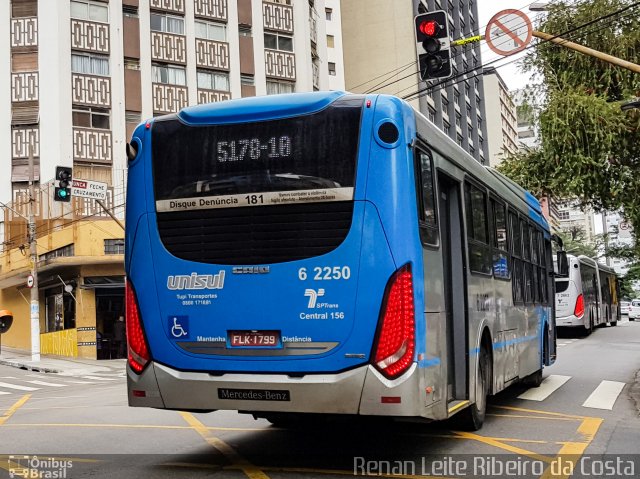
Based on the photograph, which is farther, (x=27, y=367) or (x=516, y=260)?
(x=27, y=367)

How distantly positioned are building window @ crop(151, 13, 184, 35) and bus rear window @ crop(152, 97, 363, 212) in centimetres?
3470

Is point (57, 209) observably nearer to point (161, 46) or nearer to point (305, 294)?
point (161, 46)

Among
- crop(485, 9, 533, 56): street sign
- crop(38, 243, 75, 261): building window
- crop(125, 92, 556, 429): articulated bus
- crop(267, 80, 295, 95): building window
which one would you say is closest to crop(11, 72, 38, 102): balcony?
crop(38, 243, 75, 261): building window

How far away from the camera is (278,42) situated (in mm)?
43250

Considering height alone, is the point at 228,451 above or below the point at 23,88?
below

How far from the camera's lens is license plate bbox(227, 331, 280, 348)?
21.5 feet

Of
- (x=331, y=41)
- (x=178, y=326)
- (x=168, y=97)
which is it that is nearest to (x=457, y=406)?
(x=178, y=326)

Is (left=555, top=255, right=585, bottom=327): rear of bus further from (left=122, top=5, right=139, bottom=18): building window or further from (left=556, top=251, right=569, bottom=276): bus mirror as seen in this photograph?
(left=122, top=5, right=139, bottom=18): building window

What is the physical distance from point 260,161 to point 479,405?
3.87 m

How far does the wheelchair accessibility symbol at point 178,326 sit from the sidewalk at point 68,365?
20.3m

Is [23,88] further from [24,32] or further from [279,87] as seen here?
[279,87]

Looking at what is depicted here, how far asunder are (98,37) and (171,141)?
109 feet

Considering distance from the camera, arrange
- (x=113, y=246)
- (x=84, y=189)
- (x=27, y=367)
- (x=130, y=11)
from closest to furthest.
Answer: (x=84, y=189) → (x=27, y=367) → (x=113, y=246) → (x=130, y=11)

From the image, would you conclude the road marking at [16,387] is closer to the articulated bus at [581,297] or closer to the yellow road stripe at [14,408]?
the yellow road stripe at [14,408]
